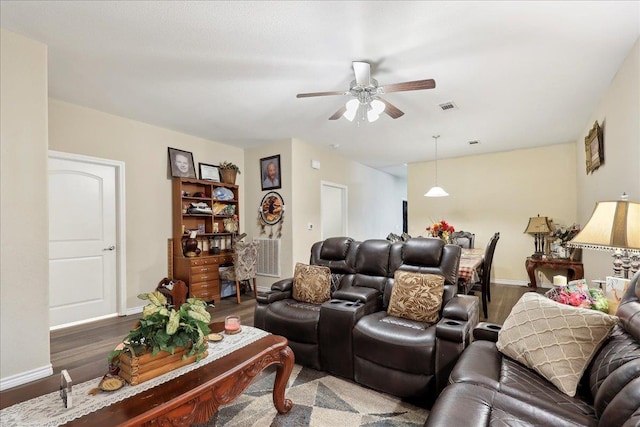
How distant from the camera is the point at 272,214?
→ 204 inches

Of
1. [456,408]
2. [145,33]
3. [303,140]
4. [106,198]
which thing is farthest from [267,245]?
[456,408]

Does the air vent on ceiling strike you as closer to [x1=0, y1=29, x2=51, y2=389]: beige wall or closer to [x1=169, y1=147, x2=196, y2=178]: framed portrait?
[x1=169, y1=147, x2=196, y2=178]: framed portrait

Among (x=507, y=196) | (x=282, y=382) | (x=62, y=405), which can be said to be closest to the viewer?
(x=62, y=405)

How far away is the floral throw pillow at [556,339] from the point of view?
1.35m

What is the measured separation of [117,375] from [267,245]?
3814 mm

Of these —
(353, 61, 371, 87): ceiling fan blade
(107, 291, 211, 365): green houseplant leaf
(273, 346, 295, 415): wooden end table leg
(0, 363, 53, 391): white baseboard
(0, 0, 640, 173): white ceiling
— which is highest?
(0, 0, 640, 173): white ceiling

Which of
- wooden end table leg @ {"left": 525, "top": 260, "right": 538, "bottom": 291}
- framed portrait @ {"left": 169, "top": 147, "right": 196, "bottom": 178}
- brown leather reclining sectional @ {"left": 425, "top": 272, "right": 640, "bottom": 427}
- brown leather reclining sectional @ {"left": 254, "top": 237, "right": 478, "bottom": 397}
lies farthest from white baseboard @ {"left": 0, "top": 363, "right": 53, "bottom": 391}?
wooden end table leg @ {"left": 525, "top": 260, "right": 538, "bottom": 291}

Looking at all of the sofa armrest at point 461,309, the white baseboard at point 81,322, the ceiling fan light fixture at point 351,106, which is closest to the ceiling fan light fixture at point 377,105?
the ceiling fan light fixture at point 351,106

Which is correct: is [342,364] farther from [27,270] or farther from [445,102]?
[445,102]

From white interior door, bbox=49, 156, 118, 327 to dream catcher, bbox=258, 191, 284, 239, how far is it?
7.20ft

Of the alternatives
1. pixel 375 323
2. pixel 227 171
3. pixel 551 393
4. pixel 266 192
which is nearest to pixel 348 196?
pixel 266 192

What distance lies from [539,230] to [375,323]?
4.52 metres

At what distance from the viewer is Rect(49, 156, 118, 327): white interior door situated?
3.45m

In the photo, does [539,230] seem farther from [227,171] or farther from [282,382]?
[227,171]
